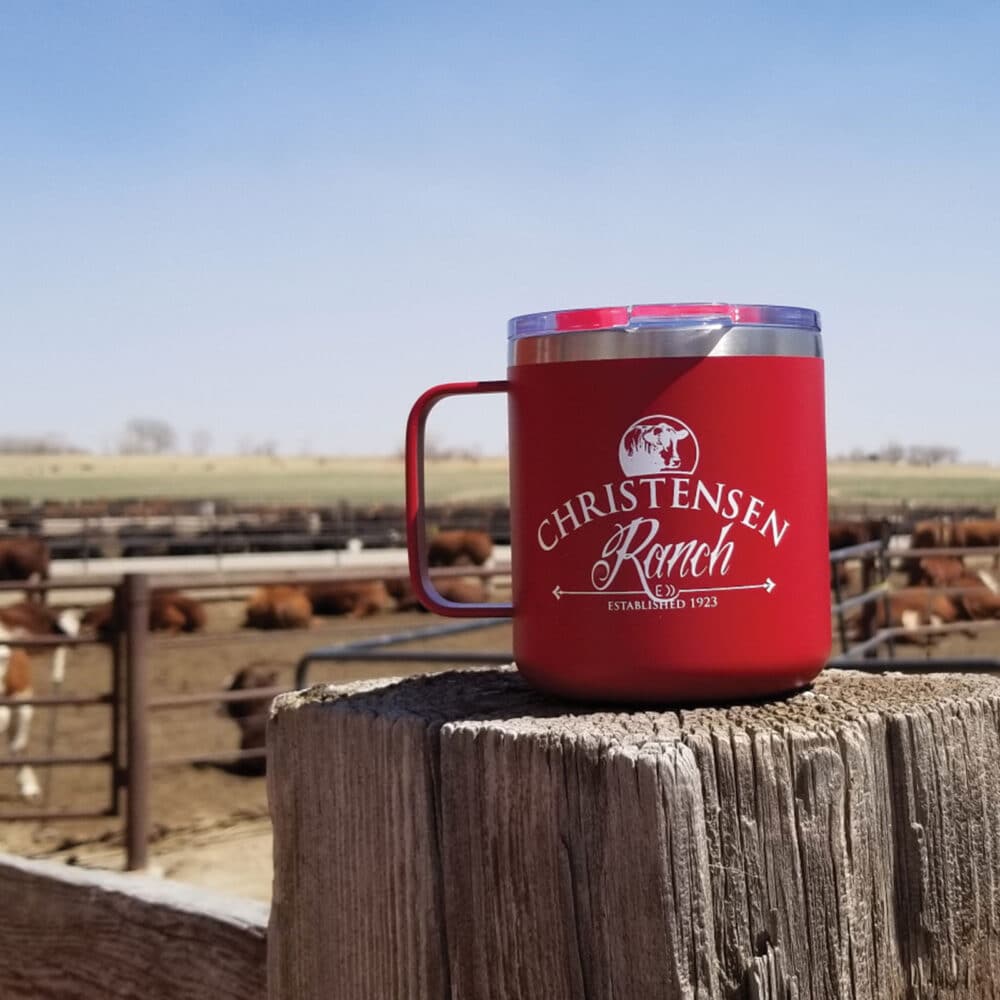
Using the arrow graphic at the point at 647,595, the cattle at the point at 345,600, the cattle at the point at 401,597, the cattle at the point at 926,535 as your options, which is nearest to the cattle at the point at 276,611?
the cattle at the point at 345,600

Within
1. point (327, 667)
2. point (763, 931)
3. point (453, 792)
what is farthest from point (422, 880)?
point (327, 667)

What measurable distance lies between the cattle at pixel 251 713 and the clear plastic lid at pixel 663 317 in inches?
188

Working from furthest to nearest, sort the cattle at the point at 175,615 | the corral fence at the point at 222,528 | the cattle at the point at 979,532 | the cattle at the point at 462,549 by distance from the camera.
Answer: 1. the corral fence at the point at 222,528
2. the cattle at the point at 462,549
3. the cattle at the point at 979,532
4. the cattle at the point at 175,615

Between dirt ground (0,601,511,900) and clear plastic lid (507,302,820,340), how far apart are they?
2781 millimetres

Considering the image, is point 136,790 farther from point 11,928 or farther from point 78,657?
point 78,657

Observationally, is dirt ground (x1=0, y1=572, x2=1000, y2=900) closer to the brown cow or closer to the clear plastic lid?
the brown cow

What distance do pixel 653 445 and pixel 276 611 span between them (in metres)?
12.1

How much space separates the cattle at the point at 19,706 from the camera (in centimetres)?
589

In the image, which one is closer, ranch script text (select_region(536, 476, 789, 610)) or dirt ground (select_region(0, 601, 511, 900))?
ranch script text (select_region(536, 476, 789, 610))

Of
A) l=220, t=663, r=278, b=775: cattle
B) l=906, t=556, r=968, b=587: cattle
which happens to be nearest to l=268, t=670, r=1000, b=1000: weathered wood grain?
l=220, t=663, r=278, b=775: cattle

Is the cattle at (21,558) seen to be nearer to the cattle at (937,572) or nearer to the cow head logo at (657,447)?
the cattle at (937,572)

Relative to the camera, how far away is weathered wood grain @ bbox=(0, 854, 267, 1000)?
4.03ft

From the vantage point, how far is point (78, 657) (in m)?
9.74

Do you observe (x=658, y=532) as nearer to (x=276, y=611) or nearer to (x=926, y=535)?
(x=276, y=611)
